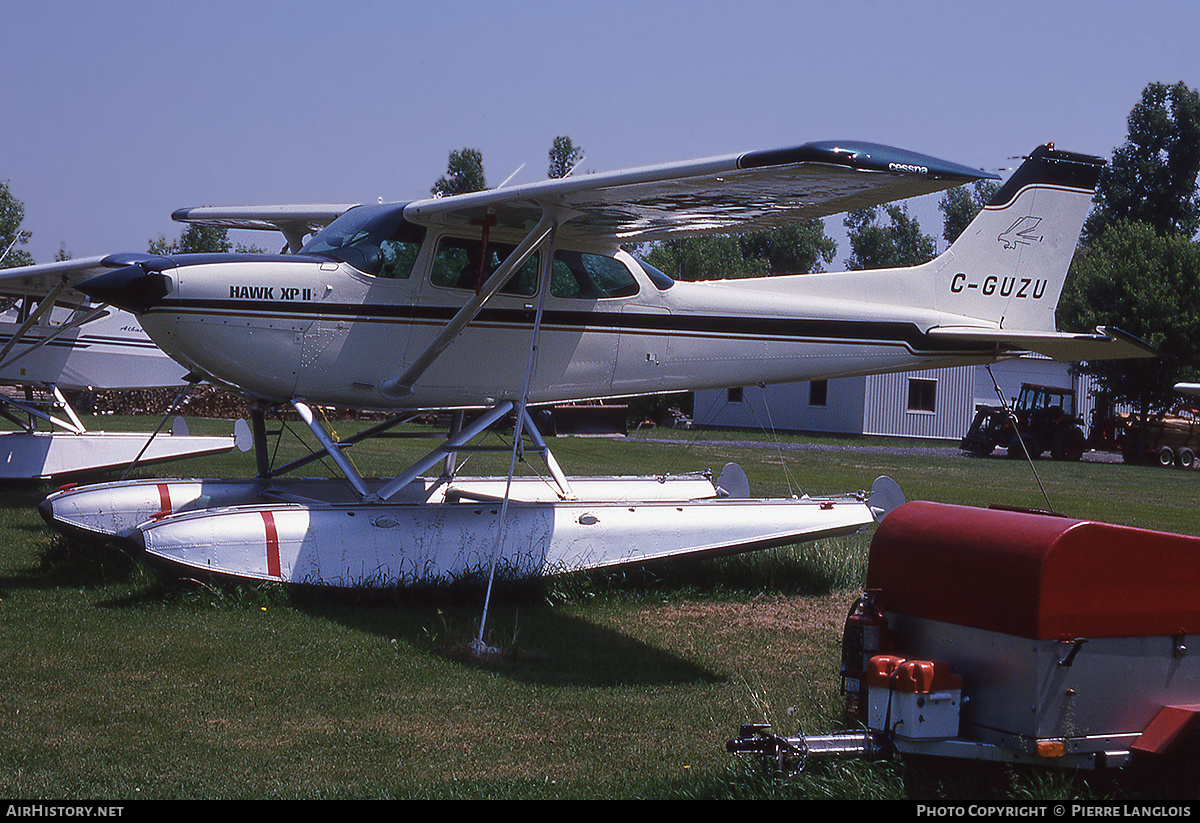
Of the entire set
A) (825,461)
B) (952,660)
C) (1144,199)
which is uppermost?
(1144,199)

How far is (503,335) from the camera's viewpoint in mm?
8641

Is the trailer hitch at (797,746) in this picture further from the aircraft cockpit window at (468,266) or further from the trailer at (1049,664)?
the aircraft cockpit window at (468,266)

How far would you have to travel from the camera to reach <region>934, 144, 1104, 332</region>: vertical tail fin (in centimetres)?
1041

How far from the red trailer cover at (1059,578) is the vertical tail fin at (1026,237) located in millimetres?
6913

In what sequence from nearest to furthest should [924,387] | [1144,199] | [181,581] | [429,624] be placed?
[429,624], [181,581], [924,387], [1144,199]

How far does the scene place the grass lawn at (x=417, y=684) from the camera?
4082mm

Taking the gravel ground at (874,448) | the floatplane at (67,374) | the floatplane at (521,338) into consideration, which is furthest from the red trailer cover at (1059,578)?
the gravel ground at (874,448)

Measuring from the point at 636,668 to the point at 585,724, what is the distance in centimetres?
106

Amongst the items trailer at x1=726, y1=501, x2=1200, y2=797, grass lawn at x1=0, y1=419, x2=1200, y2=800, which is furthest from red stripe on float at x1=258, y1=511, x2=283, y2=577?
trailer at x1=726, y1=501, x2=1200, y2=797

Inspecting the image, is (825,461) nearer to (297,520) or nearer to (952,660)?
(297,520)

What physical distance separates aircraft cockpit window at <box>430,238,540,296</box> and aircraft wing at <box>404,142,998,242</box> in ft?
0.73

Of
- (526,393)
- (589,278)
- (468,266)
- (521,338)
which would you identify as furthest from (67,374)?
(526,393)

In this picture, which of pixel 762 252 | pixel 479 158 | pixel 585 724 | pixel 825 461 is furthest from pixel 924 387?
pixel 479 158

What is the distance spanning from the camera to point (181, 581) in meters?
7.41
